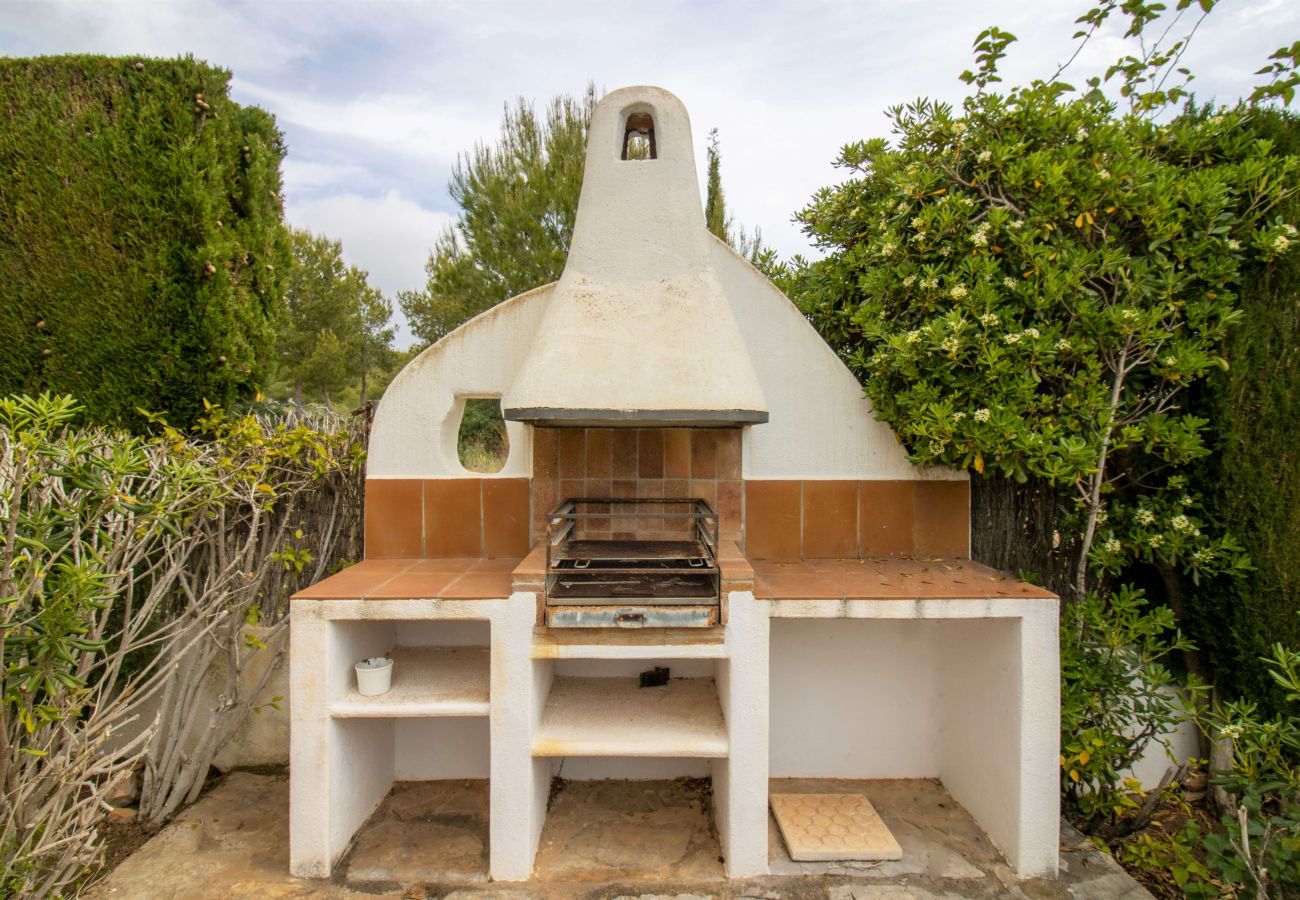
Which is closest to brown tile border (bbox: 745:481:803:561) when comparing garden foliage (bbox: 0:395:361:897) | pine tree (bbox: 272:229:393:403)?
garden foliage (bbox: 0:395:361:897)

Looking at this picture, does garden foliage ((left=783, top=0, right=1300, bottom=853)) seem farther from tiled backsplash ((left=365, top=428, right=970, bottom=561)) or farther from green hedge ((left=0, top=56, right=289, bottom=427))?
green hedge ((left=0, top=56, right=289, bottom=427))

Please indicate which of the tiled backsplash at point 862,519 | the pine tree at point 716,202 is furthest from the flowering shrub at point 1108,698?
the pine tree at point 716,202

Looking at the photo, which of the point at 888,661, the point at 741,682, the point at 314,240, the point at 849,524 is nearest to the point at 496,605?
the point at 741,682

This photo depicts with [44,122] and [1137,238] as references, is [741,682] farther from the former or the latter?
[44,122]

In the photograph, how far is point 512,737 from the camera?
323cm

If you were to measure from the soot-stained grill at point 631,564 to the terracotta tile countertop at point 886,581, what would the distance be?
43 centimetres

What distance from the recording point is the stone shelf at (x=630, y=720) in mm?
3279

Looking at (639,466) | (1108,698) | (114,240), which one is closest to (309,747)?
(639,466)

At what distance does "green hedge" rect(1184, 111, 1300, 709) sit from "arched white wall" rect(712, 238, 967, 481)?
1535mm

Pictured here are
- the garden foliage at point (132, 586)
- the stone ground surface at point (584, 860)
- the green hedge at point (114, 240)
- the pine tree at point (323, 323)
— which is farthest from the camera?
the pine tree at point (323, 323)

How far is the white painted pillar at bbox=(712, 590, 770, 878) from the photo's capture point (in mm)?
3209

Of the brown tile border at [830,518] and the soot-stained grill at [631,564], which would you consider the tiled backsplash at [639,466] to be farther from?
the brown tile border at [830,518]

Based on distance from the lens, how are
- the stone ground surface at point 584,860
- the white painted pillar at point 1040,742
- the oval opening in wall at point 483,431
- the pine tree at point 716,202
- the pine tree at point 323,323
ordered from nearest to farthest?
the stone ground surface at point 584,860 < the white painted pillar at point 1040,742 < the oval opening in wall at point 483,431 < the pine tree at point 716,202 < the pine tree at point 323,323

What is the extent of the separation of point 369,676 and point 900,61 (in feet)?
22.2
